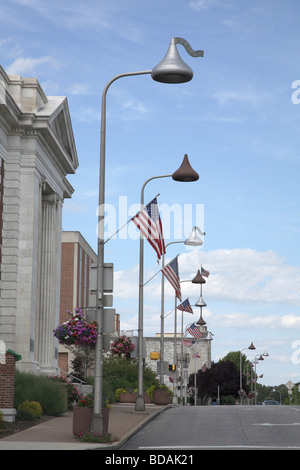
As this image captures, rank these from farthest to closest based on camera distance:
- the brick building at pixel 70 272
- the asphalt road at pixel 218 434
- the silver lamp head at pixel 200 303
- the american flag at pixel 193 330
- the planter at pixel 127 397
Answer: the brick building at pixel 70 272, the silver lamp head at pixel 200 303, the american flag at pixel 193 330, the planter at pixel 127 397, the asphalt road at pixel 218 434

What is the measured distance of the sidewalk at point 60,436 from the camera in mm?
17984

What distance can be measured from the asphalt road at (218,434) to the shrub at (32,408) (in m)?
3.67

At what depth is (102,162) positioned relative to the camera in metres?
21.5

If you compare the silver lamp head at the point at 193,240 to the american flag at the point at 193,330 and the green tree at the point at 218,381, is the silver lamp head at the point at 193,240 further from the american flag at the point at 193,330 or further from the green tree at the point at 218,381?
the green tree at the point at 218,381

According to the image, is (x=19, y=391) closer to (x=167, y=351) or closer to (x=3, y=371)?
(x=3, y=371)

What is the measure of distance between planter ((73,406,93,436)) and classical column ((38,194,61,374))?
806 inches

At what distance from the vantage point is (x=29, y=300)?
3688 cm

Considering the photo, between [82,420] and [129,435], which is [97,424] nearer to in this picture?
[82,420]

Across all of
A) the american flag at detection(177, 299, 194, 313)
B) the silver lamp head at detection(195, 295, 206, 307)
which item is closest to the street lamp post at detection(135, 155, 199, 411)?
the american flag at detection(177, 299, 194, 313)

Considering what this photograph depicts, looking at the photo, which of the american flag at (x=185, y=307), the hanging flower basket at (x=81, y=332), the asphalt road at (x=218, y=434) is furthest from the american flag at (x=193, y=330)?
the hanging flower basket at (x=81, y=332)

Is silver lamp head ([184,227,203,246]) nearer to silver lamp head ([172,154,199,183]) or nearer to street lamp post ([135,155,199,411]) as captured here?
street lamp post ([135,155,199,411])
